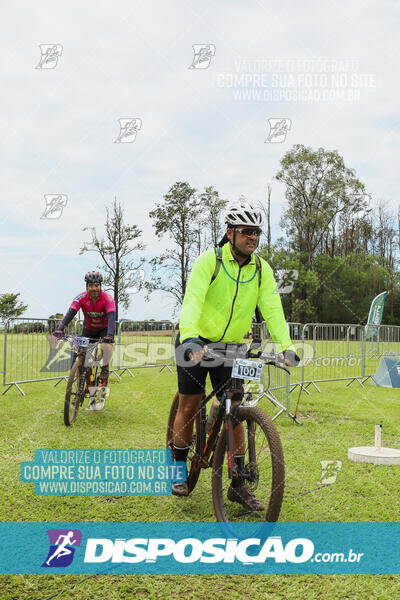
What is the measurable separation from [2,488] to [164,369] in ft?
39.2

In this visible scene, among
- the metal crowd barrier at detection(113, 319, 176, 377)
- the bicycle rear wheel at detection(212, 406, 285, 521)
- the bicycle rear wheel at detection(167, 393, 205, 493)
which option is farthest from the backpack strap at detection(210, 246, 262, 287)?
the metal crowd barrier at detection(113, 319, 176, 377)

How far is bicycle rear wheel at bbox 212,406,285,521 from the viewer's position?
3301mm

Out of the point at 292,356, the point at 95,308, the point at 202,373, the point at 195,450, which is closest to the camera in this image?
the point at 292,356

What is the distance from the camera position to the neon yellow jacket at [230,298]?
3.78 meters

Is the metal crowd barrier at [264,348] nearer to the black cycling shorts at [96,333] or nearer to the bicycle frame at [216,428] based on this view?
the black cycling shorts at [96,333]

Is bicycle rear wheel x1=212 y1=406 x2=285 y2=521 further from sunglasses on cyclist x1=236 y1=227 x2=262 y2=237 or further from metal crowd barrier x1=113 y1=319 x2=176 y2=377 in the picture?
metal crowd barrier x1=113 y1=319 x2=176 y2=377

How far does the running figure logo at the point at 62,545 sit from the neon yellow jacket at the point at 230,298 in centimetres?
170

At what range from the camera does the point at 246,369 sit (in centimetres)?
358

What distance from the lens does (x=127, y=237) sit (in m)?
35.7

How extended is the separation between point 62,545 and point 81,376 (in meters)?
4.25

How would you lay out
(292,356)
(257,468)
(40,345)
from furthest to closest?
(40,345) < (257,468) < (292,356)

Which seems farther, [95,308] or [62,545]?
[95,308]

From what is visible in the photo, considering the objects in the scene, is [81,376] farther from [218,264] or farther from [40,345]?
[40,345]

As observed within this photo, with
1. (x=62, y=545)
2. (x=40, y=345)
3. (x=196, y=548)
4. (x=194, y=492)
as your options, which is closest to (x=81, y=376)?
(x=194, y=492)
